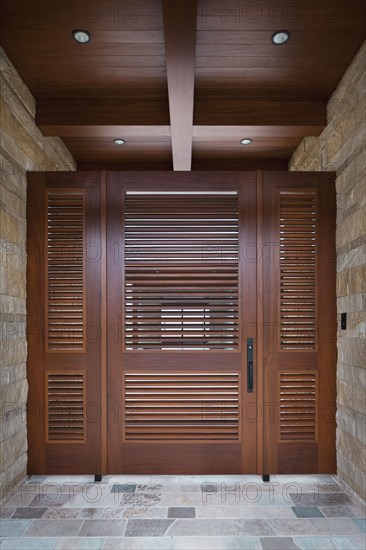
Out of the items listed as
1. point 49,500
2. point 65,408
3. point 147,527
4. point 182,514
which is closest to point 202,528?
point 182,514

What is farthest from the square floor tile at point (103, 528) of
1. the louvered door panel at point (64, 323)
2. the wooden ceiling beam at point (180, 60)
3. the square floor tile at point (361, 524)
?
the wooden ceiling beam at point (180, 60)

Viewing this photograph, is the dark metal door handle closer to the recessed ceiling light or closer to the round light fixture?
the round light fixture

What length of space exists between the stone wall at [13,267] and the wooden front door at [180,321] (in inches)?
21.7

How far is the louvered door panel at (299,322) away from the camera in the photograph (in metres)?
2.96

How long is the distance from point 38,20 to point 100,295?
1.60m

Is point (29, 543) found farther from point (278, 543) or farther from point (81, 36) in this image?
point (81, 36)

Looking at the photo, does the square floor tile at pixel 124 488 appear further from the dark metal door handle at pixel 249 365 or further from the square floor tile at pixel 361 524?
the square floor tile at pixel 361 524

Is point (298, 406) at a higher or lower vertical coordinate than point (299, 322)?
lower

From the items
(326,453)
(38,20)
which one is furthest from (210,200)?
(326,453)

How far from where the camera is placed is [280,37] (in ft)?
8.27

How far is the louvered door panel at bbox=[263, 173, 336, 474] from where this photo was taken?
2.96 meters

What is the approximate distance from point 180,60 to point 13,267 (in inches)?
60.5

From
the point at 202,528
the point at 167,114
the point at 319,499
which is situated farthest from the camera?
the point at 167,114

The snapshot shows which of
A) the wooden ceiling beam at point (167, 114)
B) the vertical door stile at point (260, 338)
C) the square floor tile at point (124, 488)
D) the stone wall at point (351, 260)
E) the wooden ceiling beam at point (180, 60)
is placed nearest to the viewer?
the wooden ceiling beam at point (180, 60)
